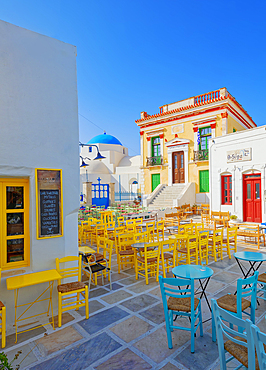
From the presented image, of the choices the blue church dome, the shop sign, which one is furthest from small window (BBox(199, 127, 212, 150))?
the blue church dome

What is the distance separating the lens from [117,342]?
3.19 metres

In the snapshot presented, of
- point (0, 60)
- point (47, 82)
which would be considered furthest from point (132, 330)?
point (0, 60)

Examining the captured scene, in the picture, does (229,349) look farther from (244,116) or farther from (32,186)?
(244,116)

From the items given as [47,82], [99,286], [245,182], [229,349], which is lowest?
[99,286]

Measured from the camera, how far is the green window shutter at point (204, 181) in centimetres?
1759

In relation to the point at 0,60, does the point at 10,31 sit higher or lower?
higher

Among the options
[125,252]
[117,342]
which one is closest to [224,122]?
[125,252]

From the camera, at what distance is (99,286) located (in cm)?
508

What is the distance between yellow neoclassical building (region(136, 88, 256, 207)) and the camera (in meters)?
17.2

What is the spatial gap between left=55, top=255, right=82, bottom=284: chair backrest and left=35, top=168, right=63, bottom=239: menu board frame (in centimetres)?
44

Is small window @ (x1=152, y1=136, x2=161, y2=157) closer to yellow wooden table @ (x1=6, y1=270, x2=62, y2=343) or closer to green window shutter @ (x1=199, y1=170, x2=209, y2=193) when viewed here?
green window shutter @ (x1=199, y1=170, x2=209, y2=193)

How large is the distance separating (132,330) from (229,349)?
1.45m

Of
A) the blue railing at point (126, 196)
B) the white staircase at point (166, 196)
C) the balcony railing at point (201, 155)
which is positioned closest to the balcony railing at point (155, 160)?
the white staircase at point (166, 196)

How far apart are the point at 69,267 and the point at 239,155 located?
10.9 m
